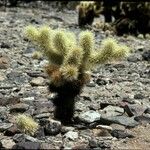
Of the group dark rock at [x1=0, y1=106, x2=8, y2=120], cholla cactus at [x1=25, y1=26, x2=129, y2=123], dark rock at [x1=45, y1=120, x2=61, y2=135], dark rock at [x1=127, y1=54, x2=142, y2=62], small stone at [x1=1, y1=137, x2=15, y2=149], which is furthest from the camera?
dark rock at [x1=127, y1=54, x2=142, y2=62]

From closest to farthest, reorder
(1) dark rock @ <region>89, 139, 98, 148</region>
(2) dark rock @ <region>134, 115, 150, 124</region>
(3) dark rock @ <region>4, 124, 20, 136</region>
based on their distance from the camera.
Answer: (1) dark rock @ <region>89, 139, 98, 148</region>, (3) dark rock @ <region>4, 124, 20, 136</region>, (2) dark rock @ <region>134, 115, 150, 124</region>

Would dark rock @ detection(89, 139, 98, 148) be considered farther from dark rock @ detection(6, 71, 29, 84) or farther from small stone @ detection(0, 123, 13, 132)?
dark rock @ detection(6, 71, 29, 84)

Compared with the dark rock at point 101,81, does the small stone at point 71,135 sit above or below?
above

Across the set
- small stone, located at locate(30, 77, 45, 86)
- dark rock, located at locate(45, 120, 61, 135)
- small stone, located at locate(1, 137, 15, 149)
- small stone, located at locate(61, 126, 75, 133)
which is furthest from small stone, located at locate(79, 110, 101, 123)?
small stone, located at locate(30, 77, 45, 86)

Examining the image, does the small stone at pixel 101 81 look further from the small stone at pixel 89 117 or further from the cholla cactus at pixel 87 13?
the cholla cactus at pixel 87 13

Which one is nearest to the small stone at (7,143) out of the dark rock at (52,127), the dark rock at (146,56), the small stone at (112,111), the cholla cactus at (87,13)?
the dark rock at (52,127)

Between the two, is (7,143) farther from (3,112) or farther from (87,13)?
(87,13)

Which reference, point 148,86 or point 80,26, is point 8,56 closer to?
point 148,86

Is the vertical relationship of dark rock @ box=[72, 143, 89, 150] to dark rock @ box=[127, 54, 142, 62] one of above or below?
above
